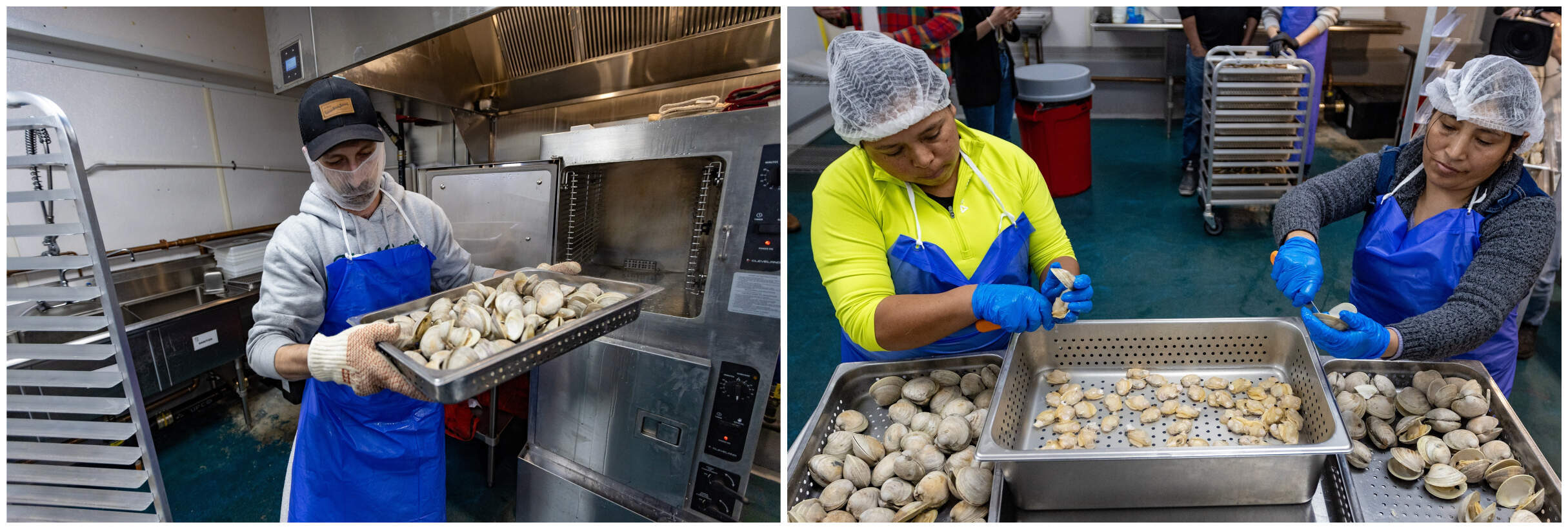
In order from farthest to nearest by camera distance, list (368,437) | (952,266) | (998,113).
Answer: (998,113) < (368,437) < (952,266)

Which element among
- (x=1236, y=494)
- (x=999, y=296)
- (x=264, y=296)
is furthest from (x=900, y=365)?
(x=264, y=296)

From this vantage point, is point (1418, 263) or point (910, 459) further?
point (1418, 263)

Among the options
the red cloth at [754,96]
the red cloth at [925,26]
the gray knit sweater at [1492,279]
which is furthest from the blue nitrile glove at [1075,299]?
the red cloth at [925,26]

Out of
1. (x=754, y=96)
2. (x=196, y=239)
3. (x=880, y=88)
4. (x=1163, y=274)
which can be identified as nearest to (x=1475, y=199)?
(x=880, y=88)

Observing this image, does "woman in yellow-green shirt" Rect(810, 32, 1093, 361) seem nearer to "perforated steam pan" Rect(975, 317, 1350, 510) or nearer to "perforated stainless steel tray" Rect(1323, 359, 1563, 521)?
"perforated steam pan" Rect(975, 317, 1350, 510)

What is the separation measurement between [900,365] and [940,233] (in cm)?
28

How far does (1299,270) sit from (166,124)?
11.3 ft

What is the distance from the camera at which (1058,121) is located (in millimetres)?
4332

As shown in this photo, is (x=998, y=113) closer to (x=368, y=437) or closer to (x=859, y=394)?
(x=859, y=394)

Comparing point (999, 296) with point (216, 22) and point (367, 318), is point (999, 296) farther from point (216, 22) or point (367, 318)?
point (216, 22)

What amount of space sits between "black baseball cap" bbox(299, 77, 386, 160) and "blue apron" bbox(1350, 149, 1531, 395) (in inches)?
85.2

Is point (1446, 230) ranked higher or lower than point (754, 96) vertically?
lower

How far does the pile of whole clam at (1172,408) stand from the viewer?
119 centimetres

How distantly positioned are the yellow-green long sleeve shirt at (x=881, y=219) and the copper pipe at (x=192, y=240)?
2508mm
